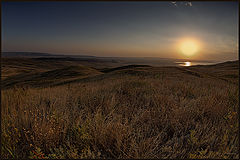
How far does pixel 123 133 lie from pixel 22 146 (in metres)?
1.58

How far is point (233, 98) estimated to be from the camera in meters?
3.29

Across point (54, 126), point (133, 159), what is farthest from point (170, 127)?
point (54, 126)

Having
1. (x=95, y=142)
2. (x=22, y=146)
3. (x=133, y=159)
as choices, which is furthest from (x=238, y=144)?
(x=22, y=146)

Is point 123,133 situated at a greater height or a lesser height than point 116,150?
greater

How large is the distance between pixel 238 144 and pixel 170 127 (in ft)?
2.96

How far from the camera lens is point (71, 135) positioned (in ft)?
6.55

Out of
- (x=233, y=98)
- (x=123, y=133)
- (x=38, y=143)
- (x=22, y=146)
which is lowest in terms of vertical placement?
(x=22, y=146)

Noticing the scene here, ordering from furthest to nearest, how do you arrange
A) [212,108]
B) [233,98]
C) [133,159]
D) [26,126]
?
[233,98]
[212,108]
[26,126]
[133,159]

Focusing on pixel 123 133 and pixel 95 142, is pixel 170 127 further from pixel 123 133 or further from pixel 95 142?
pixel 95 142

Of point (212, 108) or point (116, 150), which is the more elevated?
point (212, 108)

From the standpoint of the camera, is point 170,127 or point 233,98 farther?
point 233,98

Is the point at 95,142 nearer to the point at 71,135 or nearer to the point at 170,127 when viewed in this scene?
the point at 71,135

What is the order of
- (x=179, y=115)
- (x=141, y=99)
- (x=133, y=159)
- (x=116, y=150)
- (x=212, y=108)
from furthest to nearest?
(x=141, y=99)
(x=212, y=108)
(x=179, y=115)
(x=116, y=150)
(x=133, y=159)

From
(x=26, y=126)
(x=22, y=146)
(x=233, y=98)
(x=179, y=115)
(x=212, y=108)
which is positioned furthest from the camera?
(x=233, y=98)
